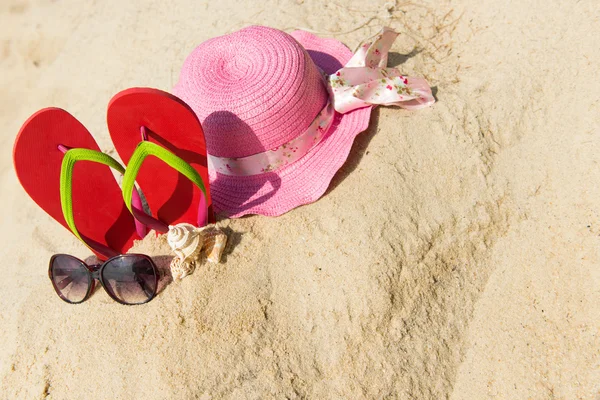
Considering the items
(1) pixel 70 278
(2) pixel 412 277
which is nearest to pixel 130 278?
(1) pixel 70 278

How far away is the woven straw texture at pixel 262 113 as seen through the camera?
1832 millimetres

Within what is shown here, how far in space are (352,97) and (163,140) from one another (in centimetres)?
86

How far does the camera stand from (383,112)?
2.18 m

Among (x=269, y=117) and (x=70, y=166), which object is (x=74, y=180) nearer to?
(x=70, y=166)

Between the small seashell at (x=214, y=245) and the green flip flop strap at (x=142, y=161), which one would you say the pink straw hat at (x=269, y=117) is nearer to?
the small seashell at (x=214, y=245)

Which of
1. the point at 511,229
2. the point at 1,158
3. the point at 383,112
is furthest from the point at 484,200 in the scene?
the point at 1,158

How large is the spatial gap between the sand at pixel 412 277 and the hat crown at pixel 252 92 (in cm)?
33

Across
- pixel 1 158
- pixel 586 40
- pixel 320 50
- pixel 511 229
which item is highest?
pixel 586 40

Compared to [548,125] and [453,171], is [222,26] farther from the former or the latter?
[548,125]

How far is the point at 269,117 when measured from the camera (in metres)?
1.82

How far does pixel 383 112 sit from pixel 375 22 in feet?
2.62

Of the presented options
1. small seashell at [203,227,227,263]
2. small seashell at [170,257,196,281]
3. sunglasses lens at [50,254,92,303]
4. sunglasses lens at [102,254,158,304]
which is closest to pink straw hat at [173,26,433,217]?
small seashell at [203,227,227,263]

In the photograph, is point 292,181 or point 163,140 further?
point 292,181

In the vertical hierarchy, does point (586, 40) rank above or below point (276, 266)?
above
